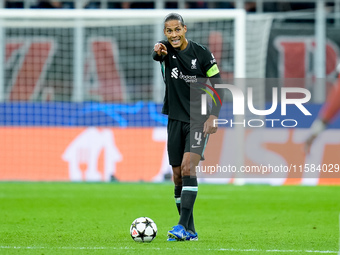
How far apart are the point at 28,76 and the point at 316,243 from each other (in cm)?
1221

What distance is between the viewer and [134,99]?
18203 millimetres

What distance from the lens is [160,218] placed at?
32.5 ft

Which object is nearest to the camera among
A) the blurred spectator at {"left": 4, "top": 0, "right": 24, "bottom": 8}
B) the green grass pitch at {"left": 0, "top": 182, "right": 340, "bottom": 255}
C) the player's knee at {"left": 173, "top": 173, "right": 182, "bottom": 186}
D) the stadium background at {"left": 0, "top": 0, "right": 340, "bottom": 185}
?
the green grass pitch at {"left": 0, "top": 182, "right": 340, "bottom": 255}

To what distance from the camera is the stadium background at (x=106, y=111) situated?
15.6m

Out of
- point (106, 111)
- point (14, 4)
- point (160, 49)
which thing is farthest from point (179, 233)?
point (14, 4)

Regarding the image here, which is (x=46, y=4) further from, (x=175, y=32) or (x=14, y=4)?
(x=175, y=32)

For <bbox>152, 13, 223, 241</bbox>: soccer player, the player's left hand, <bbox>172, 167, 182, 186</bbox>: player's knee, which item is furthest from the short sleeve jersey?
<bbox>172, 167, 182, 186</bbox>: player's knee

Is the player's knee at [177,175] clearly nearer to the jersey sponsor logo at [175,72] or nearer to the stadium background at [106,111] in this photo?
the jersey sponsor logo at [175,72]

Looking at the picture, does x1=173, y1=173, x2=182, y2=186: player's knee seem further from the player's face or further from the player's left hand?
the player's face

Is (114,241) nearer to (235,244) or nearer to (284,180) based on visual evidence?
(235,244)

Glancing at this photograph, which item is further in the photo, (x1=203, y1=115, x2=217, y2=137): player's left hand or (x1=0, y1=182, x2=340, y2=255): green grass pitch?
(x1=203, y1=115, x2=217, y2=137): player's left hand

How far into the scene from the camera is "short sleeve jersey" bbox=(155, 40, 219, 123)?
7.45m

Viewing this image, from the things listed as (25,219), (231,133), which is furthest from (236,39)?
(25,219)

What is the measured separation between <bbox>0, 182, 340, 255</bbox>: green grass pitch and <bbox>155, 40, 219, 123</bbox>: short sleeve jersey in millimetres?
1295
